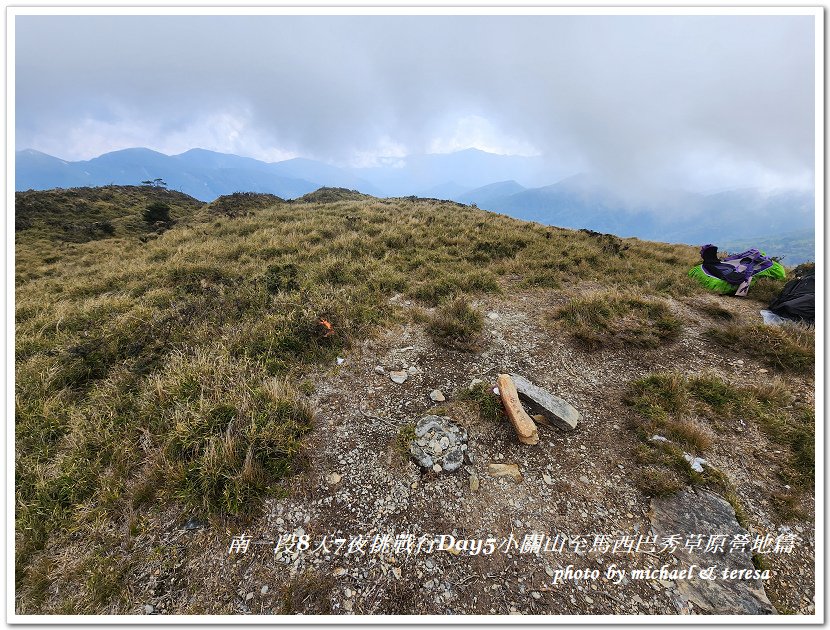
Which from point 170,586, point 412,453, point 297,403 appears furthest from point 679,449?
point 170,586

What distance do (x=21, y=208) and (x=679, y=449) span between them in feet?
140

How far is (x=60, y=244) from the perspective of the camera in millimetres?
19172

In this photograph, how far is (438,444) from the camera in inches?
159

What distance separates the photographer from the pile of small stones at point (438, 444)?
3.87 m

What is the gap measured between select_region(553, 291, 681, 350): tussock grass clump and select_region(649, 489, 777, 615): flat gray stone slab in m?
3.08

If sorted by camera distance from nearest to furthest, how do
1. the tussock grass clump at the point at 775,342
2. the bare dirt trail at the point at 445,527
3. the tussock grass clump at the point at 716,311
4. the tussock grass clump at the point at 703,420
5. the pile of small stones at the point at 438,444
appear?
the bare dirt trail at the point at 445,527
the tussock grass clump at the point at 703,420
the pile of small stones at the point at 438,444
the tussock grass clump at the point at 775,342
the tussock grass clump at the point at 716,311

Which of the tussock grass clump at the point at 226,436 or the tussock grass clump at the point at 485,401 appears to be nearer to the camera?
the tussock grass clump at the point at 226,436

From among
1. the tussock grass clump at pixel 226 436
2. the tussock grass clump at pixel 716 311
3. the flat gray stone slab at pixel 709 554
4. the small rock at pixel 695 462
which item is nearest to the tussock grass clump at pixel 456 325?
the tussock grass clump at pixel 226 436

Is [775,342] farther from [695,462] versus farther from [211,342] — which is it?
[211,342]

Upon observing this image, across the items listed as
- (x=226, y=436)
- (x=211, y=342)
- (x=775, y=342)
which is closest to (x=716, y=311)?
(x=775, y=342)

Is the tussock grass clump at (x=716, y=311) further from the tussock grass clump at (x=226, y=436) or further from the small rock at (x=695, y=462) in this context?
the tussock grass clump at (x=226, y=436)

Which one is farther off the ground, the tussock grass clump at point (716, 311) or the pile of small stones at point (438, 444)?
the tussock grass clump at point (716, 311)

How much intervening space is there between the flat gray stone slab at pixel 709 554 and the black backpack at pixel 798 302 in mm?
5972

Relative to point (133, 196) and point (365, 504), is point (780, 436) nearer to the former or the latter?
point (365, 504)
